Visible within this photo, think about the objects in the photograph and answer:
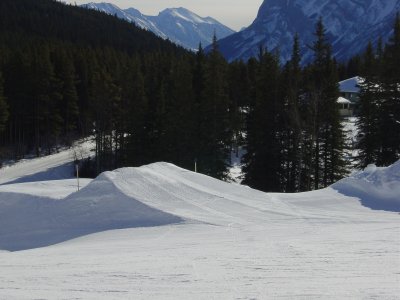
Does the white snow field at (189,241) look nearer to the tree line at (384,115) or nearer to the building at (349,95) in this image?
the tree line at (384,115)

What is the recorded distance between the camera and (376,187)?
57.3 feet

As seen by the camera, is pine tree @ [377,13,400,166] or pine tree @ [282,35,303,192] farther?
pine tree @ [282,35,303,192]

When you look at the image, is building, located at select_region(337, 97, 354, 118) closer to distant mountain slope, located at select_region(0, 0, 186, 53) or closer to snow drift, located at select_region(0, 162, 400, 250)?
distant mountain slope, located at select_region(0, 0, 186, 53)

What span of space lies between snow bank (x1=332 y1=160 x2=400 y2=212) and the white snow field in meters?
0.09

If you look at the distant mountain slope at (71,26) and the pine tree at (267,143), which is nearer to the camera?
the pine tree at (267,143)

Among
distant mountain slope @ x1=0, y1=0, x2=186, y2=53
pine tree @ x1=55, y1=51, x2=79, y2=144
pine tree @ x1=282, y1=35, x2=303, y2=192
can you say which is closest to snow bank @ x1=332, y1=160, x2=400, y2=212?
pine tree @ x1=282, y1=35, x2=303, y2=192

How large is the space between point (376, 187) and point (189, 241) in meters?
9.03

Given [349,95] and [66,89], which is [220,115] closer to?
[66,89]

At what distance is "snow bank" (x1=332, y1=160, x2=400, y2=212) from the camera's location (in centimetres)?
1655

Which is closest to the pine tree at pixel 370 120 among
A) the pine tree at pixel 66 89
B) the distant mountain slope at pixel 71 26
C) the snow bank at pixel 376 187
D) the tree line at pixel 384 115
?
the tree line at pixel 384 115

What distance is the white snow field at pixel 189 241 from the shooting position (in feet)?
24.7

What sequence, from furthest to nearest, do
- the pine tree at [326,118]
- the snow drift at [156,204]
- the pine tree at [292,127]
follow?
the pine tree at [292,127] → the pine tree at [326,118] → the snow drift at [156,204]

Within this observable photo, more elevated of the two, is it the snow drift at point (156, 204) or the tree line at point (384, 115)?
the tree line at point (384, 115)

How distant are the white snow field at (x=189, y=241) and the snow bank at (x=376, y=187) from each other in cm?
9
